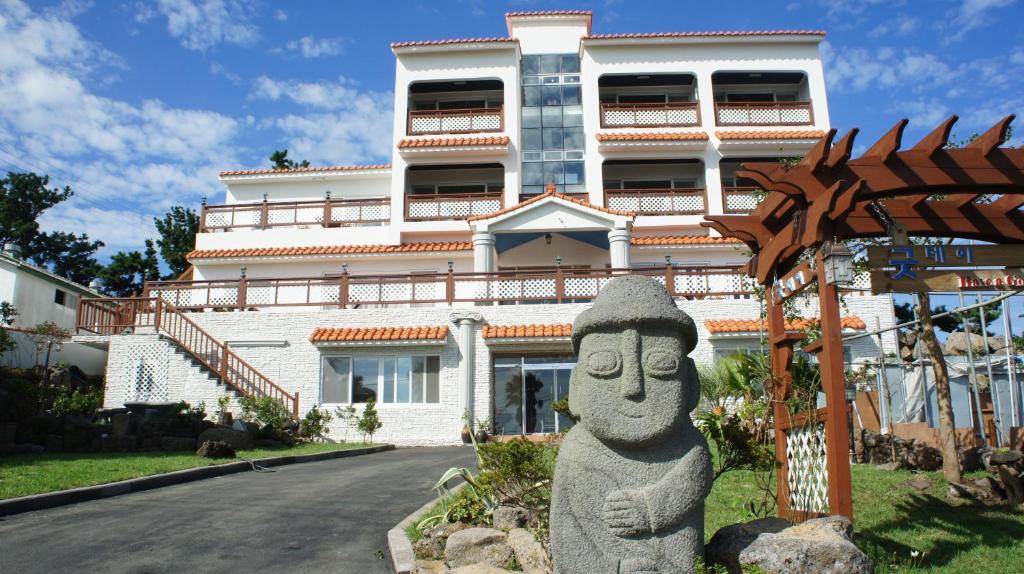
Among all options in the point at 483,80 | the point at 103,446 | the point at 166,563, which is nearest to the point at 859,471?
the point at 166,563

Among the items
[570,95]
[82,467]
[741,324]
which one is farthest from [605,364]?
[570,95]

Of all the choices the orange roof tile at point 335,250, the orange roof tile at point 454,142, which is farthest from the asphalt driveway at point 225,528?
the orange roof tile at point 454,142

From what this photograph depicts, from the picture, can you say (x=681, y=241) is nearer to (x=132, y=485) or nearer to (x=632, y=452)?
(x=132, y=485)

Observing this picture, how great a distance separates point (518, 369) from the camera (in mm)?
18219

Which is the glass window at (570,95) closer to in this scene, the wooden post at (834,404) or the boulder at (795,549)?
the wooden post at (834,404)

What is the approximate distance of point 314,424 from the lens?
17.3m

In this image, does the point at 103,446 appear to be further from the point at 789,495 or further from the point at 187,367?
the point at 789,495

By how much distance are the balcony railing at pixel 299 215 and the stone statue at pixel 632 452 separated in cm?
2166

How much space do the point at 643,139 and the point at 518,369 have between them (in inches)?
421

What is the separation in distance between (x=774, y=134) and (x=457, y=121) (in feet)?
36.7

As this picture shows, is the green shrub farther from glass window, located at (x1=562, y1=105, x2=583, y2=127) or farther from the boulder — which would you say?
glass window, located at (x1=562, y1=105, x2=583, y2=127)

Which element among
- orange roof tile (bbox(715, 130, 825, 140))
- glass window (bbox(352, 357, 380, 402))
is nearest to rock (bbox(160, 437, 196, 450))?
glass window (bbox(352, 357, 380, 402))

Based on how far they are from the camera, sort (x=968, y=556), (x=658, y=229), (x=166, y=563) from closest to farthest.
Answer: (x=968, y=556) < (x=166, y=563) < (x=658, y=229)

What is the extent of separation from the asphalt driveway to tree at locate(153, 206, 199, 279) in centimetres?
2789
